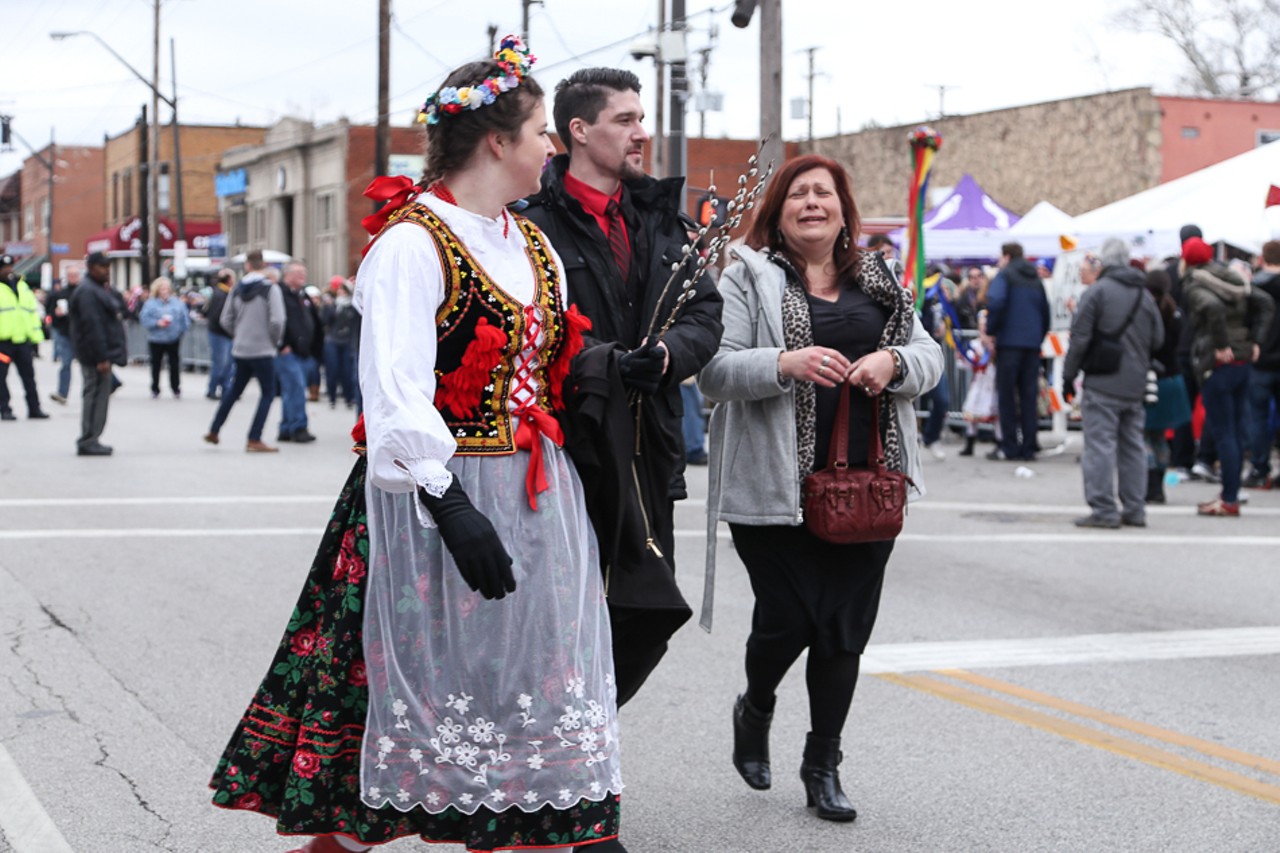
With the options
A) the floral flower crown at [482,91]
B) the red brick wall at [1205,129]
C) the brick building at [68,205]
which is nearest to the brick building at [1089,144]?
the red brick wall at [1205,129]

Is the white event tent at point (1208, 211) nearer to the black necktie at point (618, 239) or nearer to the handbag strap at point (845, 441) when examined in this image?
the handbag strap at point (845, 441)

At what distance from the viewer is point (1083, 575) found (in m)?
9.23

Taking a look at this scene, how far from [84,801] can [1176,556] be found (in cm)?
704

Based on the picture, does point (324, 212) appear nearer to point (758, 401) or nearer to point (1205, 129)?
point (1205, 129)

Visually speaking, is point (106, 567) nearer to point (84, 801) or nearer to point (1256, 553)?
point (84, 801)

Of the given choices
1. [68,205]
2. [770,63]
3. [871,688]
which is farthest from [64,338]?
[68,205]

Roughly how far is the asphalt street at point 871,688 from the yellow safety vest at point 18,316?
8.21m

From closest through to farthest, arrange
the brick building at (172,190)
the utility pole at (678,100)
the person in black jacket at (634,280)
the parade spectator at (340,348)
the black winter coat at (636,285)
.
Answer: the person in black jacket at (634,280), the black winter coat at (636,285), the utility pole at (678,100), the parade spectator at (340,348), the brick building at (172,190)

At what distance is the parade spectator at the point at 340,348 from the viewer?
2133 centimetres

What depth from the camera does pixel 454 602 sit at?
3.40 meters

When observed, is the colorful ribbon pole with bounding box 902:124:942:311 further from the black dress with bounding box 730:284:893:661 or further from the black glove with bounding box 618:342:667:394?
the black glove with bounding box 618:342:667:394

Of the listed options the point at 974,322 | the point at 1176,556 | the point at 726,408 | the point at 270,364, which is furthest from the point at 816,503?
the point at 974,322

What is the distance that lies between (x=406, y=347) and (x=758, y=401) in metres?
1.70

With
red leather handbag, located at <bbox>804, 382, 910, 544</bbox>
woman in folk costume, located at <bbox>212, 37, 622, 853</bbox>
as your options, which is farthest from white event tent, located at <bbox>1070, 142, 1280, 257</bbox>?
woman in folk costume, located at <bbox>212, 37, 622, 853</bbox>
